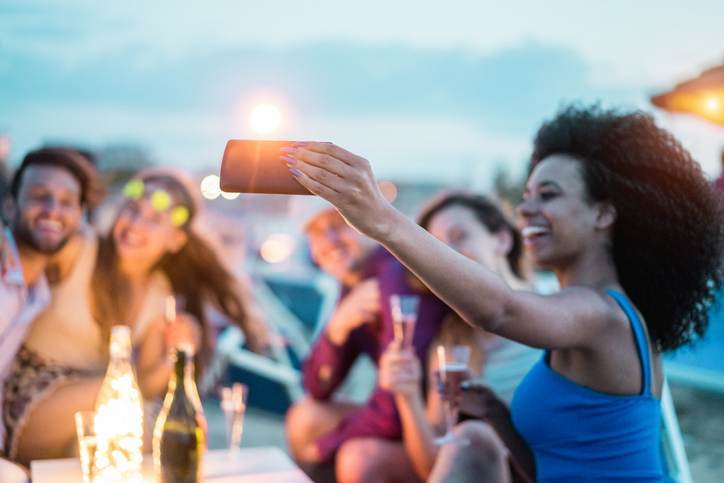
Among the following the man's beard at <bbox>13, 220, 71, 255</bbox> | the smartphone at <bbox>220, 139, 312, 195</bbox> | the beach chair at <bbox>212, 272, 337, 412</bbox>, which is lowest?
the beach chair at <bbox>212, 272, 337, 412</bbox>

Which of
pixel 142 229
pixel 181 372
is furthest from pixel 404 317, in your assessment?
pixel 142 229

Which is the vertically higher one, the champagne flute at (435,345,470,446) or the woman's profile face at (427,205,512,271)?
the woman's profile face at (427,205,512,271)

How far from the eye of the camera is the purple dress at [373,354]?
103 inches

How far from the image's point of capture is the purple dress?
261 cm

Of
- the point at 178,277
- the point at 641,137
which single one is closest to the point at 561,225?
the point at 641,137

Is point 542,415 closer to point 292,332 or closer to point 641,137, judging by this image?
point 641,137

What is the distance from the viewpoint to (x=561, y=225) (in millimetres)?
1572

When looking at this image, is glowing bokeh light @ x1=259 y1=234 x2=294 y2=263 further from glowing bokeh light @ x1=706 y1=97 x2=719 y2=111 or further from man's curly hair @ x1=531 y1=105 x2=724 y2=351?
man's curly hair @ x1=531 y1=105 x2=724 y2=351

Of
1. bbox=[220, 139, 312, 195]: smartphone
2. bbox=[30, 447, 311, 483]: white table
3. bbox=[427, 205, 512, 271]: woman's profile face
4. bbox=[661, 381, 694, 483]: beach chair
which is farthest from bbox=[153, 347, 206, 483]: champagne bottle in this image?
bbox=[661, 381, 694, 483]: beach chair

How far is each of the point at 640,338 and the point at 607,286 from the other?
16 cm

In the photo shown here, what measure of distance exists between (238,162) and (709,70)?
8.95 ft

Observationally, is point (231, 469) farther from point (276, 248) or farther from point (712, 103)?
point (276, 248)

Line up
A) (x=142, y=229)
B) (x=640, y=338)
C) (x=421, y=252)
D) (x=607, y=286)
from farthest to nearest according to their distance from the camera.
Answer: (x=142, y=229), (x=607, y=286), (x=640, y=338), (x=421, y=252)

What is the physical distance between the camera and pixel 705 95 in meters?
3.16
